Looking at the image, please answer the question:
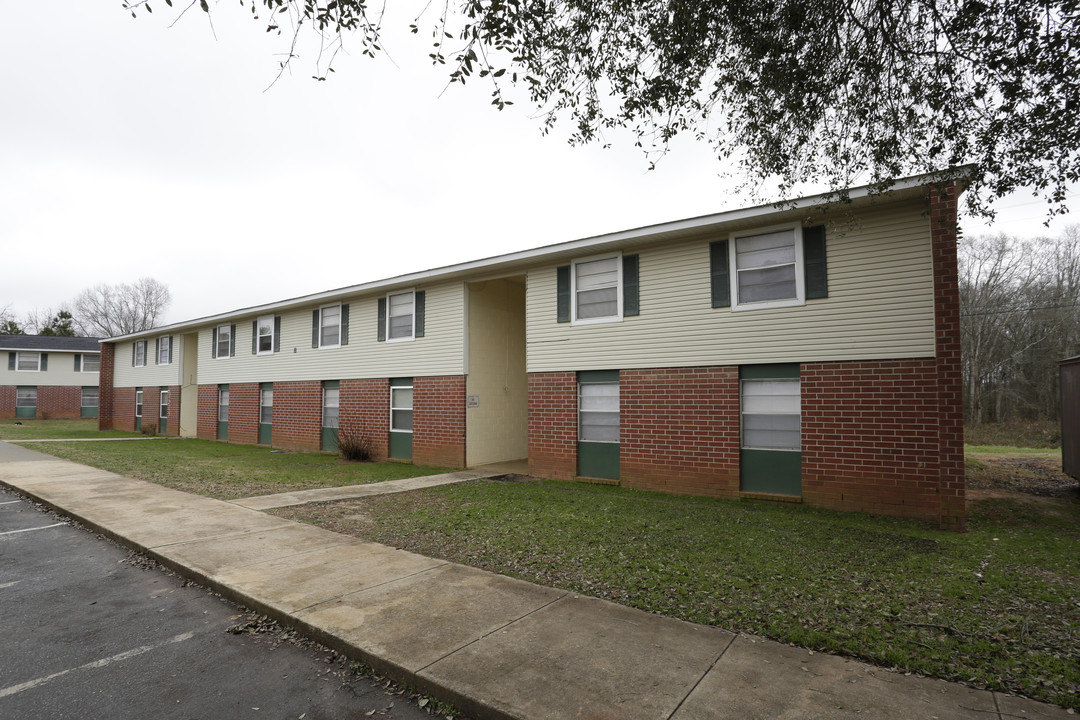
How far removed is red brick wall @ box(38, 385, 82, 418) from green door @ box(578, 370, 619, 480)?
139ft

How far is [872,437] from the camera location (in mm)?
8805

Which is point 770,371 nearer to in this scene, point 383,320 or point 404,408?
point 404,408

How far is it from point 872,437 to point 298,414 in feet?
55.1

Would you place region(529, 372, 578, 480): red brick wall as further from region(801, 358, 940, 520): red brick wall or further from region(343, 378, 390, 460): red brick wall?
region(343, 378, 390, 460): red brick wall

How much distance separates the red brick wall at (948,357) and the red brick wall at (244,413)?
20765 millimetres

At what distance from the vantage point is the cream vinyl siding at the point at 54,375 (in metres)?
36.2

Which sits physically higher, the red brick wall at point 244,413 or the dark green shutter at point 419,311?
the dark green shutter at point 419,311

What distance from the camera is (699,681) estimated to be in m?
3.40

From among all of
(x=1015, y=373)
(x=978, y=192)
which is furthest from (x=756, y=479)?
(x=1015, y=373)

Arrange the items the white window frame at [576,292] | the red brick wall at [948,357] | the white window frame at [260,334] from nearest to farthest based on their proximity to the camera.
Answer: the red brick wall at [948,357]
the white window frame at [576,292]
the white window frame at [260,334]

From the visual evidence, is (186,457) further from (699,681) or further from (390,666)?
(699,681)

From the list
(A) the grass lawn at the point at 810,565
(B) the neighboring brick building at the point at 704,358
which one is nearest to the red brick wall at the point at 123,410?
(B) the neighboring brick building at the point at 704,358

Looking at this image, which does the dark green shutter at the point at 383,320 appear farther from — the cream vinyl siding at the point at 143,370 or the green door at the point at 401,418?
the cream vinyl siding at the point at 143,370

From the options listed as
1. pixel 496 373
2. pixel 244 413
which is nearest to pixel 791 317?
pixel 496 373
